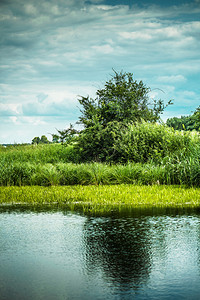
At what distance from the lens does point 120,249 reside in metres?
5.50

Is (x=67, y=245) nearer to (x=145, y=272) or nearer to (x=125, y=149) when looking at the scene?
(x=145, y=272)

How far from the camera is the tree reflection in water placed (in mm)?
4383

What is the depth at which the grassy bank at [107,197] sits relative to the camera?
9406 mm

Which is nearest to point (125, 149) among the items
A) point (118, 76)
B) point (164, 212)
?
point (118, 76)

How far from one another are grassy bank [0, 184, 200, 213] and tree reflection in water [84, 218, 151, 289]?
1.61 metres

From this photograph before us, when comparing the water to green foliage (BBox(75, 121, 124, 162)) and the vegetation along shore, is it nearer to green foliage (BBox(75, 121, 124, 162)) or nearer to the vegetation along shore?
the vegetation along shore

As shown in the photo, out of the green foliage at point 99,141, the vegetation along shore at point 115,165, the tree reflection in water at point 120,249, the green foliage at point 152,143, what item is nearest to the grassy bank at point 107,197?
the vegetation along shore at point 115,165

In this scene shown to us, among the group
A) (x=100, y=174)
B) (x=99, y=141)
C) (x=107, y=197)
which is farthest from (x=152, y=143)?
(x=107, y=197)

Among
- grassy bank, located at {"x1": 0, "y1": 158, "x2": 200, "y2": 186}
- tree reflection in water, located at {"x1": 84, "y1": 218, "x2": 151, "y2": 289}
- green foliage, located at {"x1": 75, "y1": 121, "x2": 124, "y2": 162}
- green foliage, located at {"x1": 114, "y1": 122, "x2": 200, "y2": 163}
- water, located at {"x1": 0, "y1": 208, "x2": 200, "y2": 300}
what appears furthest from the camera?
green foliage, located at {"x1": 75, "y1": 121, "x2": 124, "y2": 162}

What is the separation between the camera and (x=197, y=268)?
4.61m

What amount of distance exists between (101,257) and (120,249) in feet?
1.61

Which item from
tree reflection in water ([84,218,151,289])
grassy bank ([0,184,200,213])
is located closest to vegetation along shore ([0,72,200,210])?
grassy bank ([0,184,200,213])

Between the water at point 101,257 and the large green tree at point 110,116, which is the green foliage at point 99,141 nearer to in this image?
the large green tree at point 110,116

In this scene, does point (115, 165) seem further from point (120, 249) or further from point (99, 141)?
point (120, 249)
